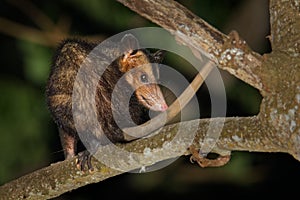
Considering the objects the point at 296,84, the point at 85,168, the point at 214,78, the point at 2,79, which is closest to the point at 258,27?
the point at 2,79

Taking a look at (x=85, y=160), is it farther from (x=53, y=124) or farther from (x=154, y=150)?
(x=53, y=124)

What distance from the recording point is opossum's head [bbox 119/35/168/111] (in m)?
2.65

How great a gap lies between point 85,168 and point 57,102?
0.27 m

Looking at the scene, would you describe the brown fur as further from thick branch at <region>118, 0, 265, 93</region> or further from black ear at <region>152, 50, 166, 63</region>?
thick branch at <region>118, 0, 265, 93</region>

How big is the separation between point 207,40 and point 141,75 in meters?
0.63

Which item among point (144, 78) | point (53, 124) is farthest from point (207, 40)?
point (53, 124)

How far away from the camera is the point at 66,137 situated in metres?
2.93

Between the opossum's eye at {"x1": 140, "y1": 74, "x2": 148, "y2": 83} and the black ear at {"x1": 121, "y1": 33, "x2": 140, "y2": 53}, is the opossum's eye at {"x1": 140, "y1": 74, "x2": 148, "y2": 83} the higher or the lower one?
the lower one

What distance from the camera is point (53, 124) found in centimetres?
526

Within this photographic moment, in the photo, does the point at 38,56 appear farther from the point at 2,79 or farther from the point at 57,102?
the point at 57,102

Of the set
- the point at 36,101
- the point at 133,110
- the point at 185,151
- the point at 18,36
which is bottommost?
the point at 185,151

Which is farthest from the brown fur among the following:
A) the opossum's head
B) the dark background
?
the dark background

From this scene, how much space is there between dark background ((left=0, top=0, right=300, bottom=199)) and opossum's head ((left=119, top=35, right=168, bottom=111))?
180 centimetres

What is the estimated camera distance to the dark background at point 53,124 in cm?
492
